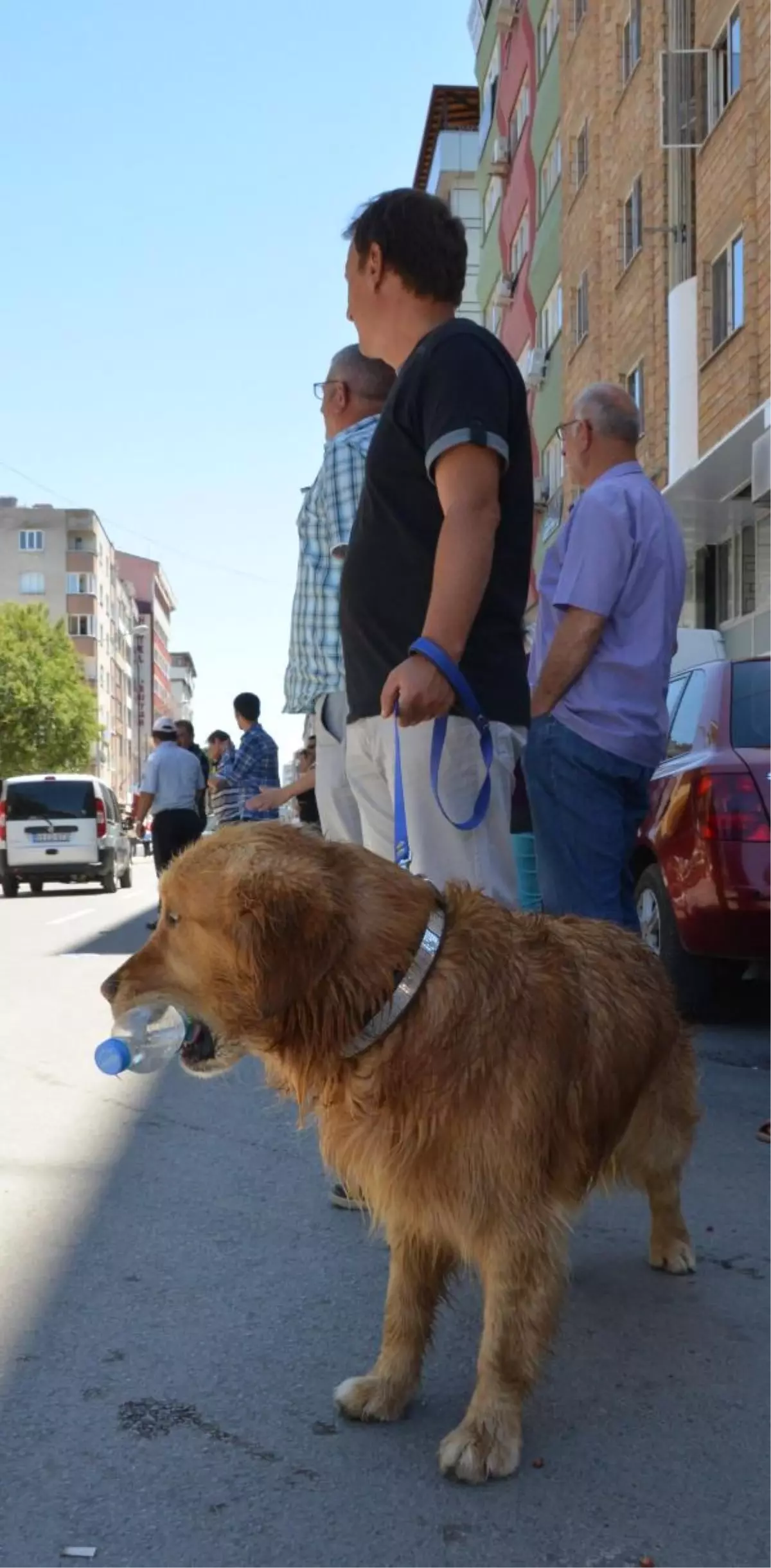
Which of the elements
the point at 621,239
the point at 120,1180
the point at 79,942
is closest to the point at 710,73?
the point at 621,239

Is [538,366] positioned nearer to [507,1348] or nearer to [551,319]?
[551,319]

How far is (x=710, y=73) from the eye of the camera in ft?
62.7

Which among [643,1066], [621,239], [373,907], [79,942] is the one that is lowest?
[79,942]

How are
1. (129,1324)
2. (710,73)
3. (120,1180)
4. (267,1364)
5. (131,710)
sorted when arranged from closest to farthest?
(267,1364), (129,1324), (120,1180), (710,73), (131,710)

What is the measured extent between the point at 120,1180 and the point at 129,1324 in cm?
128

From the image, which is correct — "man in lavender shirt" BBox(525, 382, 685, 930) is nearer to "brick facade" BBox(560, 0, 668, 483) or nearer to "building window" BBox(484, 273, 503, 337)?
"brick facade" BBox(560, 0, 668, 483)

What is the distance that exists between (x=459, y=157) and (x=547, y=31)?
12619mm

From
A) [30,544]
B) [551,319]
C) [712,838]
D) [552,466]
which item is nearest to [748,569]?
[552,466]

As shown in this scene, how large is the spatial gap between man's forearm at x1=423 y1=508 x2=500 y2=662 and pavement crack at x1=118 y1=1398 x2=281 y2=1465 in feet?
4.92

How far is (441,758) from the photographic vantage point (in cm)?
313

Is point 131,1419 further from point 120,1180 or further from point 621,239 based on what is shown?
point 621,239

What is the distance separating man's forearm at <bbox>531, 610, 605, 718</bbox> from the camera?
425 centimetres

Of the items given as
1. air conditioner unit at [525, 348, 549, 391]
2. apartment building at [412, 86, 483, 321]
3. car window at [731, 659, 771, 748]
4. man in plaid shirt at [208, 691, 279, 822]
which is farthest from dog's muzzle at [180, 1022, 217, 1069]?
apartment building at [412, 86, 483, 321]

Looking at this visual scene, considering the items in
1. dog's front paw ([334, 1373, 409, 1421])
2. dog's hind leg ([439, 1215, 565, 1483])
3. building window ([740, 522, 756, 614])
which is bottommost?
dog's front paw ([334, 1373, 409, 1421])
